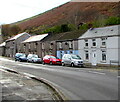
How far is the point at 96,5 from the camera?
122062 mm

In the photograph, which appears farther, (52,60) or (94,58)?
(94,58)

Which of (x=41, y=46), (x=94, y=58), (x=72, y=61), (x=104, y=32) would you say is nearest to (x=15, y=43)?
(x=41, y=46)

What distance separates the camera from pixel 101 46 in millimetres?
29891

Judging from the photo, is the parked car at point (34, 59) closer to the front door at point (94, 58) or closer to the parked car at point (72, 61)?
the parked car at point (72, 61)

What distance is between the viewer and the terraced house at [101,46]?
27.8m

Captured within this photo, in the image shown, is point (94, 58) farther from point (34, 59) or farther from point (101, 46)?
point (34, 59)

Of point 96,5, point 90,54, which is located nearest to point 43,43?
point 90,54

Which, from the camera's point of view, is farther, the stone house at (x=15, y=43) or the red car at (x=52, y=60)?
the stone house at (x=15, y=43)

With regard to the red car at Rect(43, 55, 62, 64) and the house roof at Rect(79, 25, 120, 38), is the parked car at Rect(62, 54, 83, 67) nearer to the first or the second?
the red car at Rect(43, 55, 62, 64)

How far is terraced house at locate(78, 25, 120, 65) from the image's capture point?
1096 inches

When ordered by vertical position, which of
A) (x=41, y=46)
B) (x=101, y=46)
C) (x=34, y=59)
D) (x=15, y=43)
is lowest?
(x=34, y=59)

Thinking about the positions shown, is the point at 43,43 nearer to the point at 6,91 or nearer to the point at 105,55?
the point at 105,55

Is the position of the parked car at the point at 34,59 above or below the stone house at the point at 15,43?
below

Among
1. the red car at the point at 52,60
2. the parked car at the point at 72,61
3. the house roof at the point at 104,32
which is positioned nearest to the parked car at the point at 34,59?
the red car at the point at 52,60
